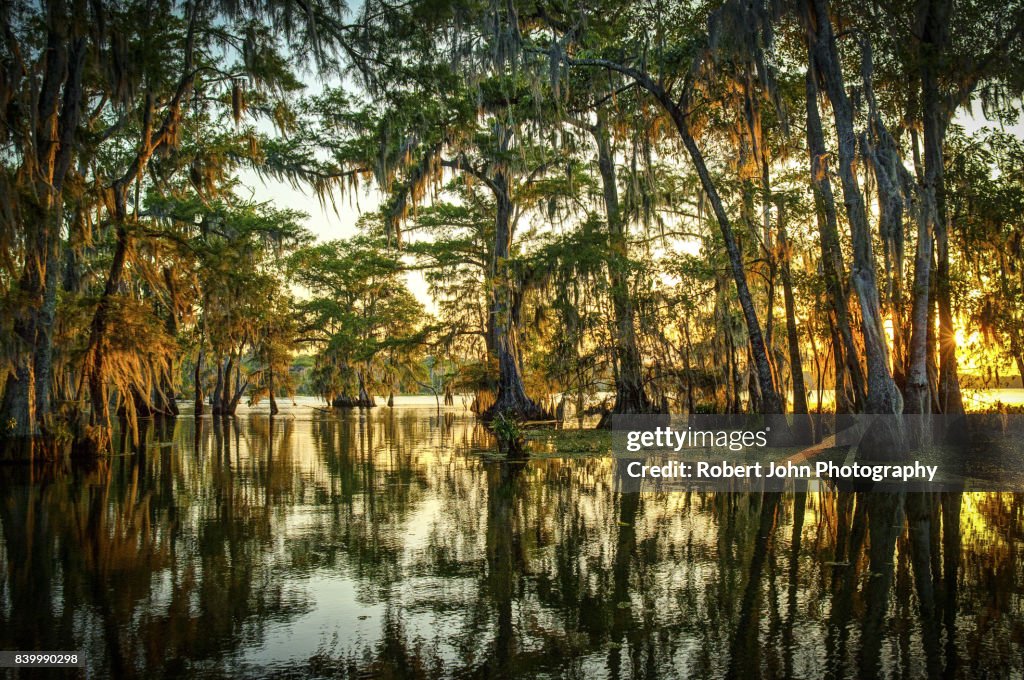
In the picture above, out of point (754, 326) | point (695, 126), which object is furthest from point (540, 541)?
point (695, 126)

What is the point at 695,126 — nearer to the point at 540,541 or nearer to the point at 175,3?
the point at 175,3

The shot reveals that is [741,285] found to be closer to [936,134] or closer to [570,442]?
[936,134]

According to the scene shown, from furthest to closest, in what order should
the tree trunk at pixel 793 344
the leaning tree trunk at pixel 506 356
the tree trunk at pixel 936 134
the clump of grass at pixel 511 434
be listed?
the leaning tree trunk at pixel 506 356 → the tree trunk at pixel 793 344 → the clump of grass at pixel 511 434 → the tree trunk at pixel 936 134

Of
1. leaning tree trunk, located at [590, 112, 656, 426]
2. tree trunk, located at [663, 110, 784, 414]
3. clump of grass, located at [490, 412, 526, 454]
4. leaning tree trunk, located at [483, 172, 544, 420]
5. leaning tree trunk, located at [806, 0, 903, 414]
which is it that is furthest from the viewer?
leaning tree trunk, located at [483, 172, 544, 420]

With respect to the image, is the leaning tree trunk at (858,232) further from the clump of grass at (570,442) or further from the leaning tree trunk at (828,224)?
the clump of grass at (570,442)

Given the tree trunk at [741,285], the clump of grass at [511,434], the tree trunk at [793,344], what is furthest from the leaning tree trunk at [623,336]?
the clump of grass at [511,434]

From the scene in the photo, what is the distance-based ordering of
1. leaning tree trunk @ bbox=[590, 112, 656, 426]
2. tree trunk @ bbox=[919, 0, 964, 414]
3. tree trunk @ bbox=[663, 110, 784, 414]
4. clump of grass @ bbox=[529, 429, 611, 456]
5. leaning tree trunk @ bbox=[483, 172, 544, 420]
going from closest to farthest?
1. tree trunk @ bbox=[919, 0, 964, 414]
2. tree trunk @ bbox=[663, 110, 784, 414]
3. clump of grass @ bbox=[529, 429, 611, 456]
4. leaning tree trunk @ bbox=[590, 112, 656, 426]
5. leaning tree trunk @ bbox=[483, 172, 544, 420]

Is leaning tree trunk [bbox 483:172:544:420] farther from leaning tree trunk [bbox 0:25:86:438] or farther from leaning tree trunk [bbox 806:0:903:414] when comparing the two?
leaning tree trunk [bbox 0:25:86:438]

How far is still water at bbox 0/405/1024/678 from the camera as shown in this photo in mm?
4039

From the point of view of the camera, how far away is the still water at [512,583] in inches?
159

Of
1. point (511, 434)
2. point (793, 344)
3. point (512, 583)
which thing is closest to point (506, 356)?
point (793, 344)

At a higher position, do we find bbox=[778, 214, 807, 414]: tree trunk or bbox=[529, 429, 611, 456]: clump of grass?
bbox=[778, 214, 807, 414]: tree trunk

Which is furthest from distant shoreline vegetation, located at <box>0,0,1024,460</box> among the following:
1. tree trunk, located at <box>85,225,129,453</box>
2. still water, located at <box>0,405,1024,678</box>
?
still water, located at <box>0,405,1024,678</box>

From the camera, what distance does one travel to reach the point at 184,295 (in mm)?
17578
